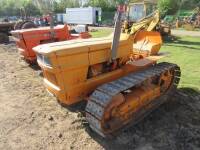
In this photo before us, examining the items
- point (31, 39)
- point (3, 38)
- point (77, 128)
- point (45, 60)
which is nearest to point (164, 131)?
point (77, 128)

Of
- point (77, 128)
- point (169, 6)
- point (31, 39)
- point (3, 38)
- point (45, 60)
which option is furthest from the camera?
point (169, 6)

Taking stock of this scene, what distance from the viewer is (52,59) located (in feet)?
16.2

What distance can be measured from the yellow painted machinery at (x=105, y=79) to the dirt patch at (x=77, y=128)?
265 millimetres

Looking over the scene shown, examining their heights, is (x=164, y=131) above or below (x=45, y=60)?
below

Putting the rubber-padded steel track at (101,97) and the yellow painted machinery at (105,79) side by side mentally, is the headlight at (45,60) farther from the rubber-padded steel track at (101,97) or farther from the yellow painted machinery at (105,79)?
the rubber-padded steel track at (101,97)

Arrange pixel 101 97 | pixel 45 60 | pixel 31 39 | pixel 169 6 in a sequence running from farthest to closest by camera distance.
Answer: pixel 169 6
pixel 31 39
pixel 45 60
pixel 101 97

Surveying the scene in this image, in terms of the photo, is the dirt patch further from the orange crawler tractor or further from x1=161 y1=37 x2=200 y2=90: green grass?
the orange crawler tractor

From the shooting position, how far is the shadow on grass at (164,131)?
493cm

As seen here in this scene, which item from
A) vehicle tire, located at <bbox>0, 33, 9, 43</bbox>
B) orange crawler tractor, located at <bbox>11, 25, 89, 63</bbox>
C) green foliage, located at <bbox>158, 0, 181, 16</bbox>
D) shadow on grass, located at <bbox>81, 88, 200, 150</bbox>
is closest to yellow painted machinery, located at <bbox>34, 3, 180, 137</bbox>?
shadow on grass, located at <bbox>81, 88, 200, 150</bbox>

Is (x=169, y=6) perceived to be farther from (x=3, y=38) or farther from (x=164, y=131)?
(x=164, y=131)

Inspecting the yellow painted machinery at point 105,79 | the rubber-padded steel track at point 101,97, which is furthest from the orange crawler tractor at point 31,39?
the rubber-padded steel track at point 101,97

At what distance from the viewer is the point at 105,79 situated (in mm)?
5793

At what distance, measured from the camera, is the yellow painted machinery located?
4.98 meters

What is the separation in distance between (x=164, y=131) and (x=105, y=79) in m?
1.56
